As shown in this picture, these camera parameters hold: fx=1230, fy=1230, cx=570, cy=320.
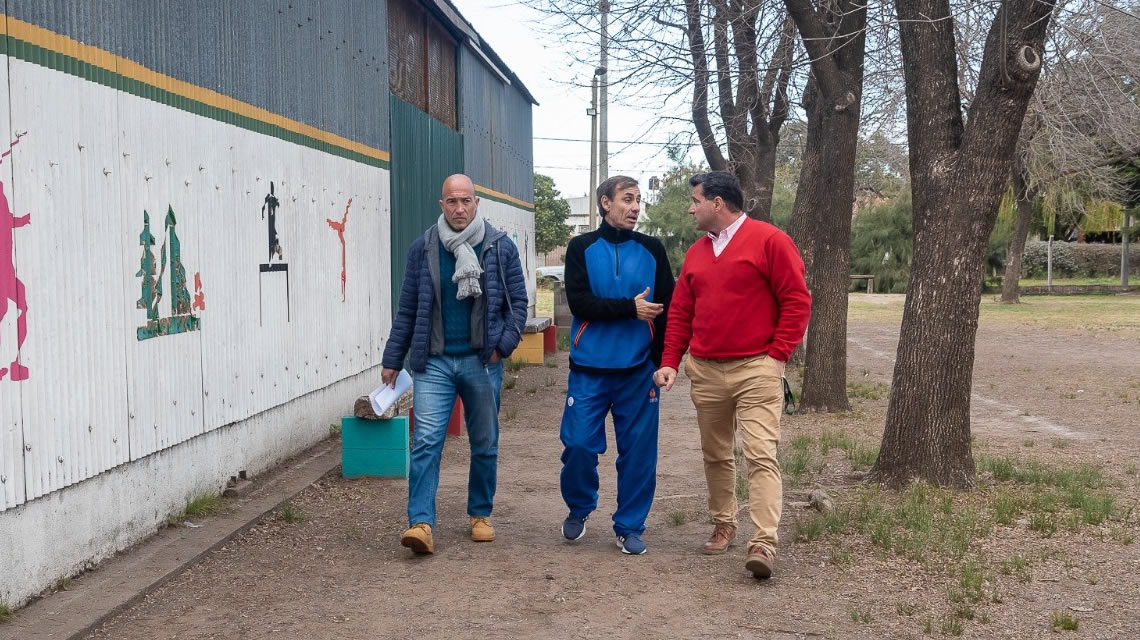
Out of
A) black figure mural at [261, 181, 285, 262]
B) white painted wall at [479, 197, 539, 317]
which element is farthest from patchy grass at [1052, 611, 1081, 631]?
white painted wall at [479, 197, 539, 317]

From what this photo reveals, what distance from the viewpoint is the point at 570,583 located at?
19.5ft

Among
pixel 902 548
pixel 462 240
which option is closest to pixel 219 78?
pixel 462 240

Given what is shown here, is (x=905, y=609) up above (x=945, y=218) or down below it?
below

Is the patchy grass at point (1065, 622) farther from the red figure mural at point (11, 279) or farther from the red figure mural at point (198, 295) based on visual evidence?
the red figure mural at point (198, 295)

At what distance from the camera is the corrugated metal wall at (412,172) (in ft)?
43.9

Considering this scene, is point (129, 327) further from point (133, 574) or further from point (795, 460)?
point (795, 460)

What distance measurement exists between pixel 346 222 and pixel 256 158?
2.57m

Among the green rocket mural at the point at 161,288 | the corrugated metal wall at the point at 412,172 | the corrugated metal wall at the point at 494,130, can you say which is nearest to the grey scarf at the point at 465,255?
the green rocket mural at the point at 161,288

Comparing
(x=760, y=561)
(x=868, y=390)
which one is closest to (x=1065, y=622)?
(x=760, y=561)

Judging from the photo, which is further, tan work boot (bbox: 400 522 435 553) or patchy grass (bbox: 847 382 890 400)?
patchy grass (bbox: 847 382 890 400)

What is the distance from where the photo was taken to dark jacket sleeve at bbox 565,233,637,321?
20.8 feet

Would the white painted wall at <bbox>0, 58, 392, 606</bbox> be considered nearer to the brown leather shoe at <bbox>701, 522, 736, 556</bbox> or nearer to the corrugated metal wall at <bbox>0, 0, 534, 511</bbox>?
the corrugated metal wall at <bbox>0, 0, 534, 511</bbox>

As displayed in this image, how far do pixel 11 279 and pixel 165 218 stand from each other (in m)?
1.89

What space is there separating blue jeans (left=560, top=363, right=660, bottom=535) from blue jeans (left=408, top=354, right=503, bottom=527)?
0.47 metres
